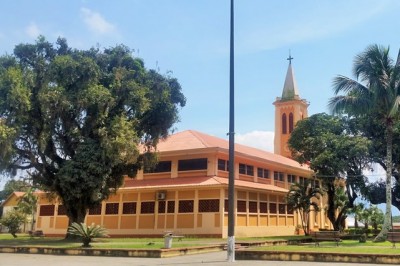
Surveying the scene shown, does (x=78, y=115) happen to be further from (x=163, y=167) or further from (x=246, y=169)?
(x=246, y=169)

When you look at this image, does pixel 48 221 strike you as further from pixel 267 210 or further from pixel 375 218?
pixel 375 218

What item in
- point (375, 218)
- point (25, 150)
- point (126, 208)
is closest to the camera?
point (25, 150)

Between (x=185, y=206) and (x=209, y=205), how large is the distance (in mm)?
1966

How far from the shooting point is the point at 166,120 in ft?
91.9

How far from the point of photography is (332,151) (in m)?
31.4

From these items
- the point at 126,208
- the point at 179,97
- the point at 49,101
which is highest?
the point at 179,97

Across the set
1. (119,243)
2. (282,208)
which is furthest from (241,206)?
(119,243)

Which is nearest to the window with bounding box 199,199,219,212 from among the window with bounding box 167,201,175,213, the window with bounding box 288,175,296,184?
the window with bounding box 167,201,175,213

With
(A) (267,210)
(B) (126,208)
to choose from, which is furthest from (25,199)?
(A) (267,210)

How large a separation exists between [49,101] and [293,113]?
43.0 metres

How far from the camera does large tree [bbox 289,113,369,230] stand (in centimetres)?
3070

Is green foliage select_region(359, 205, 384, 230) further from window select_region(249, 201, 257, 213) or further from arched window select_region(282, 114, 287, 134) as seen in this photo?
window select_region(249, 201, 257, 213)

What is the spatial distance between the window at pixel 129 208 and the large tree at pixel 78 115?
5834mm

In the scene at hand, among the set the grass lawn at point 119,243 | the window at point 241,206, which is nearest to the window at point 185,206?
the window at point 241,206
